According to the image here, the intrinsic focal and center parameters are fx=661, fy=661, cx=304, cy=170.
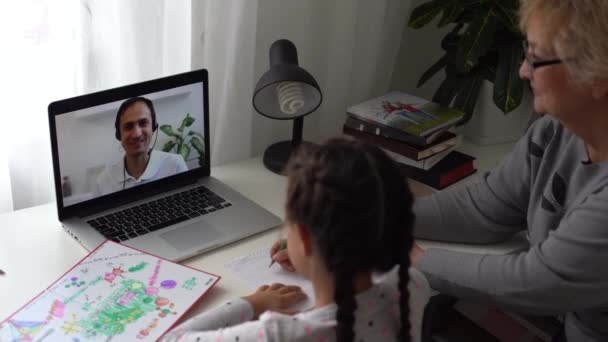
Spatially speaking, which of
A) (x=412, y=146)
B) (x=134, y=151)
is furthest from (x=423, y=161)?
(x=134, y=151)

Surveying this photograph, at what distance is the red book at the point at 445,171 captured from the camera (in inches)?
61.7

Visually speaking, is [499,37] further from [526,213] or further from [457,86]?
[526,213]

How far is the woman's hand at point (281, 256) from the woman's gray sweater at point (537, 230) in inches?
9.6

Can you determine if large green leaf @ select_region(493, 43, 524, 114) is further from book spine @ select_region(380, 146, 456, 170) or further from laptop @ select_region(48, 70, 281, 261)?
laptop @ select_region(48, 70, 281, 261)

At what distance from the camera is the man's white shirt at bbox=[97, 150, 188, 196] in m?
1.30

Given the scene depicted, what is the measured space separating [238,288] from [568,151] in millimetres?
660

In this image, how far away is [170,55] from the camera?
1.49m

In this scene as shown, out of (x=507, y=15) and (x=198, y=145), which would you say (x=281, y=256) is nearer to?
(x=198, y=145)

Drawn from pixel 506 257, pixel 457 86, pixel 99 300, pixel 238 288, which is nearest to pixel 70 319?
pixel 99 300

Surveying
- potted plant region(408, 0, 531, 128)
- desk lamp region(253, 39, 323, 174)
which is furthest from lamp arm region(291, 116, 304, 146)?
potted plant region(408, 0, 531, 128)

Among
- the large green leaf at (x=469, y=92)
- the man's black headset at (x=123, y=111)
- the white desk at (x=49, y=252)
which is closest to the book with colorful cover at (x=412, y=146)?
the large green leaf at (x=469, y=92)

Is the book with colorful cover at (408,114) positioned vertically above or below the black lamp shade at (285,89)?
below

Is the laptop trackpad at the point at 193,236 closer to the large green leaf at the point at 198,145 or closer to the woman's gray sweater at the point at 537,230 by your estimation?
the large green leaf at the point at 198,145

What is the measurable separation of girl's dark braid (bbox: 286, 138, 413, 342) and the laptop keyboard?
506 mm
